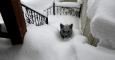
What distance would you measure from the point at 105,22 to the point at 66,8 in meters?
7.54

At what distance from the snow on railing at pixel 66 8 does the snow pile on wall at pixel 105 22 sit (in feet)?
21.3

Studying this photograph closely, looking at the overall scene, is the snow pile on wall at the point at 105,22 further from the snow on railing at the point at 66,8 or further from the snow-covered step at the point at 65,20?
the snow on railing at the point at 66,8

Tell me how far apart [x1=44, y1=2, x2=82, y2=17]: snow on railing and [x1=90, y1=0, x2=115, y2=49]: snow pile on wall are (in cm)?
649

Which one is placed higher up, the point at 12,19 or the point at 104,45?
the point at 12,19

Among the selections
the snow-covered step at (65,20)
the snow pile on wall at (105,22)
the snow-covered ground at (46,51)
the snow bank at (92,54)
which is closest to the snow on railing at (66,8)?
the snow-covered step at (65,20)

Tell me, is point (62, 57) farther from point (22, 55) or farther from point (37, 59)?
point (22, 55)

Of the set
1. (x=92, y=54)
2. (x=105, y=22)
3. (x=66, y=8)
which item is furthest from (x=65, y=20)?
(x=105, y=22)

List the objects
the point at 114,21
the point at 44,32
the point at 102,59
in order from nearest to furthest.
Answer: the point at 114,21
the point at 102,59
the point at 44,32

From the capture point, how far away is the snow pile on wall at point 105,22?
326cm

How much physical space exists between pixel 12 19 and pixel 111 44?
2.58 metres

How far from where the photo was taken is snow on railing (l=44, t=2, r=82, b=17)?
10.3m

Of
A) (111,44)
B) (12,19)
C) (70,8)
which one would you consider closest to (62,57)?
(111,44)

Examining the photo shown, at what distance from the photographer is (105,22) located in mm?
3285

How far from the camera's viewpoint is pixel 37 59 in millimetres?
4133
